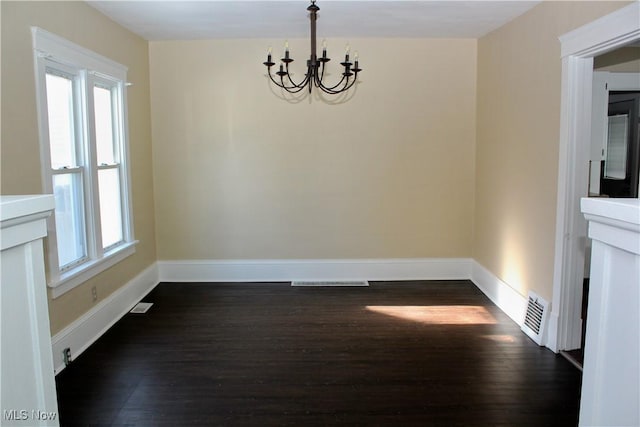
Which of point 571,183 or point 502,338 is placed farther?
point 502,338

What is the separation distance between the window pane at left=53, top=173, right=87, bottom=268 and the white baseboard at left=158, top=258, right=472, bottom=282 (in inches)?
61.5

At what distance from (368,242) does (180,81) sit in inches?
103

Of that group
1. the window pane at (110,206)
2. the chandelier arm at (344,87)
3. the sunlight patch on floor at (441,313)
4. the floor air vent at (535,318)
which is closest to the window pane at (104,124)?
the window pane at (110,206)

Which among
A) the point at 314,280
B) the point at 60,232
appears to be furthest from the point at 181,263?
the point at 60,232

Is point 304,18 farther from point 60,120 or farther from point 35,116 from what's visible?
point 35,116

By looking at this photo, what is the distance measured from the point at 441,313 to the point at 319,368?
4.87 feet

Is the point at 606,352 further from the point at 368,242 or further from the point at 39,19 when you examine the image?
the point at 368,242

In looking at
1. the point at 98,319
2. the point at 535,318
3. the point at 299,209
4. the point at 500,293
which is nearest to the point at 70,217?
the point at 98,319

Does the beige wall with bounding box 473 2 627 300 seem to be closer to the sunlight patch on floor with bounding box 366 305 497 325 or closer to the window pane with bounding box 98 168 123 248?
the sunlight patch on floor with bounding box 366 305 497 325

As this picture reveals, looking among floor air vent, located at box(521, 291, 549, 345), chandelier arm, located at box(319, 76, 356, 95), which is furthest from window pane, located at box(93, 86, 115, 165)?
floor air vent, located at box(521, 291, 549, 345)

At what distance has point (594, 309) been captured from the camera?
1.16m

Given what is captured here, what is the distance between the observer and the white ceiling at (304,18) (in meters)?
3.57

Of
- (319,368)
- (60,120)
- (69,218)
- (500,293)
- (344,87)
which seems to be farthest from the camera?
(344,87)

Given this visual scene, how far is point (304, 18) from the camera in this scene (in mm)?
3967
